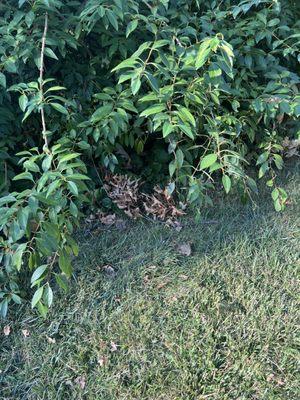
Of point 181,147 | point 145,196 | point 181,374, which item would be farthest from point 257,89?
point 181,374

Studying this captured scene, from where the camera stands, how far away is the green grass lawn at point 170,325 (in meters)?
2.31

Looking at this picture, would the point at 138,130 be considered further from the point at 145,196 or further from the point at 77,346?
the point at 77,346

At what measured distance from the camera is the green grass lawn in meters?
2.31

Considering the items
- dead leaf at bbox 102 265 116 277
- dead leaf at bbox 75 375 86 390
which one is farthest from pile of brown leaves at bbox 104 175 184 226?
dead leaf at bbox 75 375 86 390

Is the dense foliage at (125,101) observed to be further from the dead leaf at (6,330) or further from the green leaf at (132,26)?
the dead leaf at (6,330)

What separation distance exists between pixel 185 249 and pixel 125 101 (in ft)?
2.79

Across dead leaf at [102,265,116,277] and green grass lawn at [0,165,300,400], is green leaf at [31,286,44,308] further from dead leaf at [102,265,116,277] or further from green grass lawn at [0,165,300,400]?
dead leaf at [102,265,116,277]

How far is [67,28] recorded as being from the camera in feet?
9.05

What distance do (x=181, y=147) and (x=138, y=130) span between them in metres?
0.30

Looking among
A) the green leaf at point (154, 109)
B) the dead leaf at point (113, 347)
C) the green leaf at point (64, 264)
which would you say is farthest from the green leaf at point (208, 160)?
the dead leaf at point (113, 347)

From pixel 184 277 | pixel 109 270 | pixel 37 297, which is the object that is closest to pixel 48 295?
pixel 37 297

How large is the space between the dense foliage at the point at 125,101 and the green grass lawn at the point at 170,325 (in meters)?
0.22

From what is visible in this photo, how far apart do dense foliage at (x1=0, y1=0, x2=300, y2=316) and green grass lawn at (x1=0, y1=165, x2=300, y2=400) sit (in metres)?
0.22

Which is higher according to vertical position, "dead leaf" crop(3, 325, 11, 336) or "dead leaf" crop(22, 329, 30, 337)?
"dead leaf" crop(3, 325, 11, 336)
